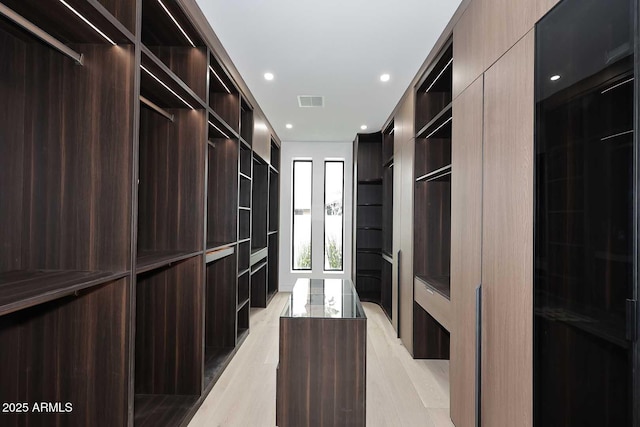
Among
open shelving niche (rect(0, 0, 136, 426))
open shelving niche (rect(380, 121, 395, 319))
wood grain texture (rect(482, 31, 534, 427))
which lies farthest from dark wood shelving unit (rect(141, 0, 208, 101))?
open shelving niche (rect(380, 121, 395, 319))

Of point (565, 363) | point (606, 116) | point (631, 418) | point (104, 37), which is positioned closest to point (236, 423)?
point (565, 363)

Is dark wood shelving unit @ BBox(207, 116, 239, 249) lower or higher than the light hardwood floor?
higher

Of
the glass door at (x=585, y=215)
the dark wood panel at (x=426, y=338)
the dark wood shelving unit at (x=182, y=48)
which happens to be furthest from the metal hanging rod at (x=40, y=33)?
the dark wood panel at (x=426, y=338)

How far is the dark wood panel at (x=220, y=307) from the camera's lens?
3775 mm

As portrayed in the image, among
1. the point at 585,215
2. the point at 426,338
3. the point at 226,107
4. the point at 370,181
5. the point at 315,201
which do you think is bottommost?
the point at 426,338

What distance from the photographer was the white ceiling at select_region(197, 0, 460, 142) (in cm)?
253

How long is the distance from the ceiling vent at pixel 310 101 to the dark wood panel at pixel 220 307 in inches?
77.9

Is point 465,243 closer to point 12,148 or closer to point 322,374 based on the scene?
point 322,374

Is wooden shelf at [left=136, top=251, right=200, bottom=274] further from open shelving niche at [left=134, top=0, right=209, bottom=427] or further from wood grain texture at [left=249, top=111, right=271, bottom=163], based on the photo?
wood grain texture at [left=249, top=111, right=271, bottom=163]

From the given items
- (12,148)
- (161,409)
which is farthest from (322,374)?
(12,148)

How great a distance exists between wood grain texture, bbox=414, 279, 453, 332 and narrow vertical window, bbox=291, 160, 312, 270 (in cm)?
362

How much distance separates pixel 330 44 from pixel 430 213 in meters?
1.82

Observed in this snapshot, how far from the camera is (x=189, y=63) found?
9.29 feet

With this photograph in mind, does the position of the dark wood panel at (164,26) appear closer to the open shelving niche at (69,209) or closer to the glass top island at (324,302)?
the open shelving niche at (69,209)
